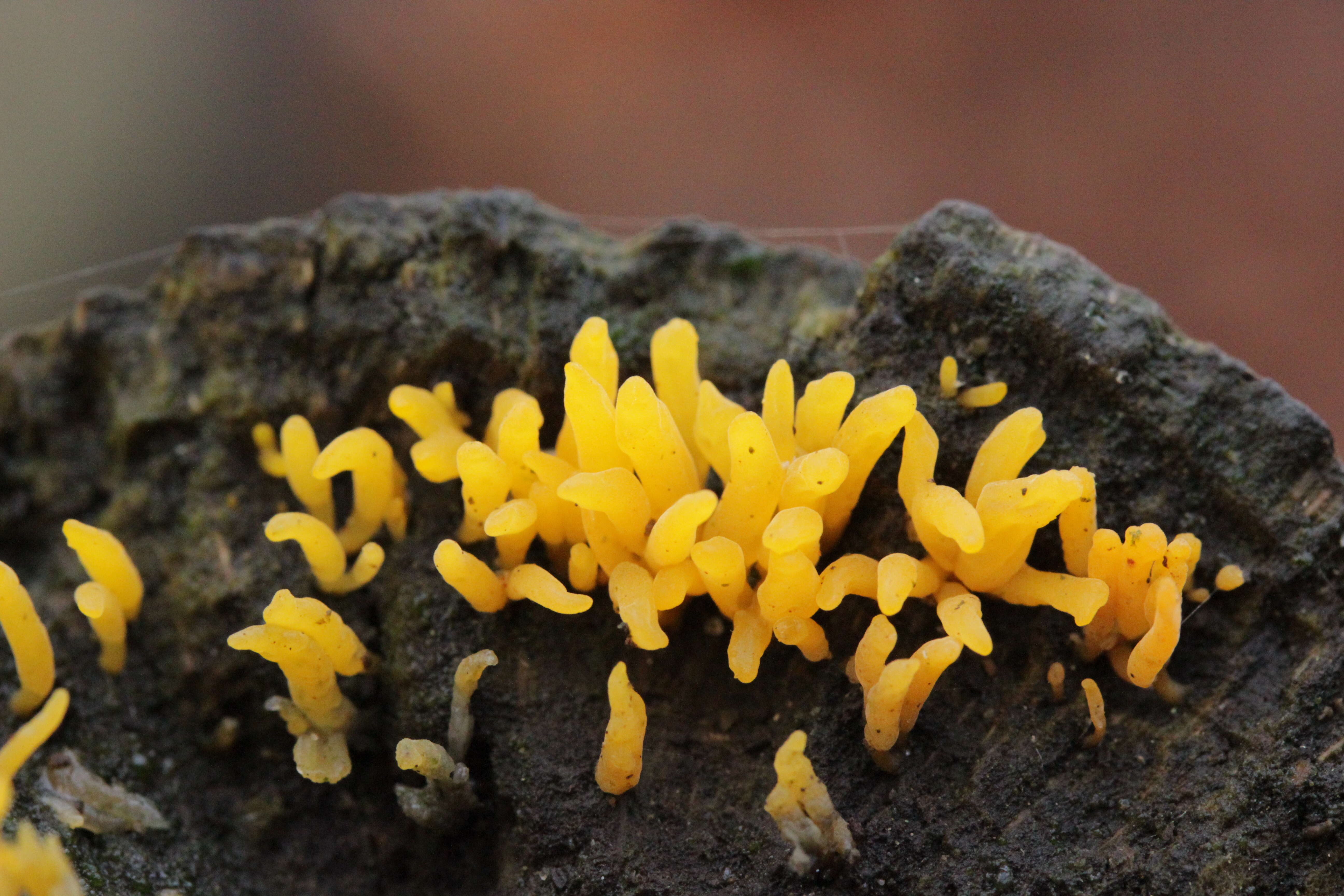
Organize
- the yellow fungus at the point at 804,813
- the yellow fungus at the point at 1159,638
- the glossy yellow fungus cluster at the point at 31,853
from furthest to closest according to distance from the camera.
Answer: the yellow fungus at the point at 1159,638, the yellow fungus at the point at 804,813, the glossy yellow fungus cluster at the point at 31,853

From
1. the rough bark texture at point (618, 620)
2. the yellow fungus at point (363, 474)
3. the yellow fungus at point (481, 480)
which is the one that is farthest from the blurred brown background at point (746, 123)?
the yellow fungus at point (481, 480)

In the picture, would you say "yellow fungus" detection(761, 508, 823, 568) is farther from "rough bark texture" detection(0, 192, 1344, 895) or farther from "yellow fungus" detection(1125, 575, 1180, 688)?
"yellow fungus" detection(1125, 575, 1180, 688)

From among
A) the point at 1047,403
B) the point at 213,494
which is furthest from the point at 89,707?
the point at 1047,403

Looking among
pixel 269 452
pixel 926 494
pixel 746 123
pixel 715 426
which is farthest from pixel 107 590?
pixel 746 123

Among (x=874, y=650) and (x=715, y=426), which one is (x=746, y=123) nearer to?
(x=715, y=426)

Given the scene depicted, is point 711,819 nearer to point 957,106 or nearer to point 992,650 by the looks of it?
point 992,650

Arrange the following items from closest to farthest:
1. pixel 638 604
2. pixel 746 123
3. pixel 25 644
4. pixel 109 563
→ 1. pixel 638 604
2. pixel 25 644
3. pixel 109 563
4. pixel 746 123

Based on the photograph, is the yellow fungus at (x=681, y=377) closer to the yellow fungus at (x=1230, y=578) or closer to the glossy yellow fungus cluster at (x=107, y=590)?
the yellow fungus at (x=1230, y=578)
